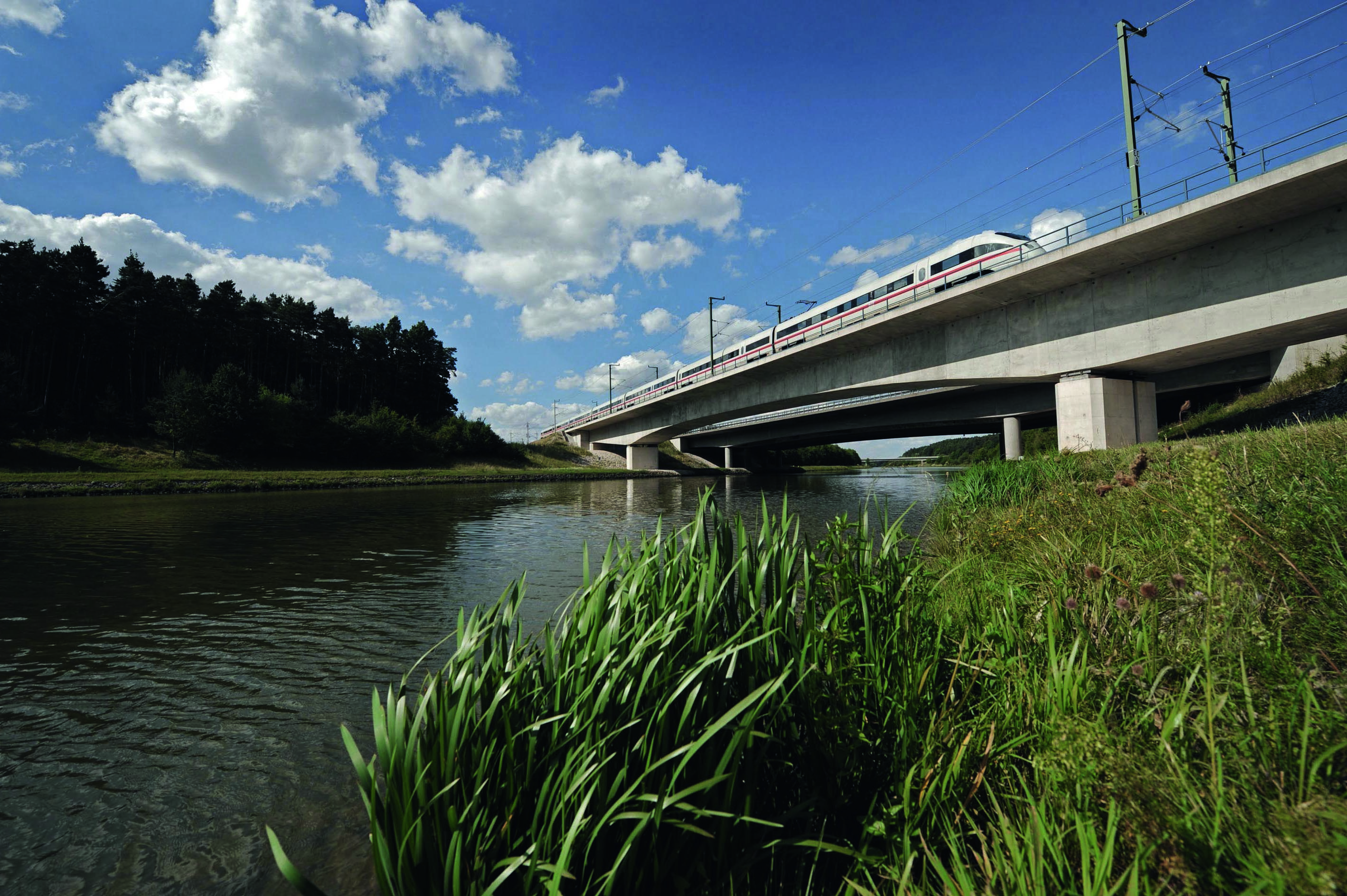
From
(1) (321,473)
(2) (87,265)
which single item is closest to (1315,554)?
(1) (321,473)

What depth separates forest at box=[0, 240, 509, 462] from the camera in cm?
5116

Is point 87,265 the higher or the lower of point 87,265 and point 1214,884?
the higher

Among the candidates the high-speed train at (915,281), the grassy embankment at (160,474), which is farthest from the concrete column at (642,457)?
the high-speed train at (915,281)

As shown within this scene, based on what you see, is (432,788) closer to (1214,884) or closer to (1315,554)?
(1214,884)

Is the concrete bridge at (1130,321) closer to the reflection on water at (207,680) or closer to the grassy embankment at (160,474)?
the reflection on water at (207,680)

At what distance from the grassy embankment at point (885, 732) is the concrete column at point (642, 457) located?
60848mm

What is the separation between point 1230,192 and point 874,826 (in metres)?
20.1

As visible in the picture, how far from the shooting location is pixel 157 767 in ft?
14.7

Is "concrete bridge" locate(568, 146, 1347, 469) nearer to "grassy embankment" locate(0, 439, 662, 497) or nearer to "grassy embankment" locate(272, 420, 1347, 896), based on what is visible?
"grassy embankment" locate(272, 420, 1347, 896)

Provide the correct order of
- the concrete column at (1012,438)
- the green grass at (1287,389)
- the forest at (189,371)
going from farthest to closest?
the forest at (189,371)
the concrete column at (1012,438)
the green grass at (1287,389)

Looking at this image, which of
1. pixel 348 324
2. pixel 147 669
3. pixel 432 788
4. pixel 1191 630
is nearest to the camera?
pixel 432 788

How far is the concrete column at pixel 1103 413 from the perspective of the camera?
19969 mm

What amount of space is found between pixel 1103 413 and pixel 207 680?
79.8ft

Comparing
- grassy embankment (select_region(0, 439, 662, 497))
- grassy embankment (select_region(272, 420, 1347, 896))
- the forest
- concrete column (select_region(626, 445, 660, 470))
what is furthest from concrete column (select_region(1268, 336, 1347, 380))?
the forest
